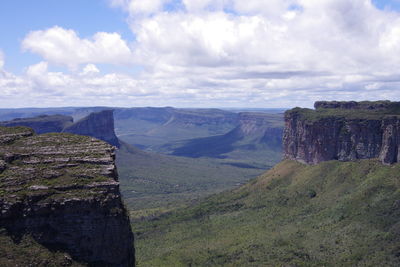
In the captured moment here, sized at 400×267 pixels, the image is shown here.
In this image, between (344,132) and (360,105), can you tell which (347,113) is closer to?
(344,132)

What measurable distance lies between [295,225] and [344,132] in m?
42.9

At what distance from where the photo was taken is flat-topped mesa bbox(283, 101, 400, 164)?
5266 inches

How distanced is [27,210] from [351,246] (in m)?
72.4

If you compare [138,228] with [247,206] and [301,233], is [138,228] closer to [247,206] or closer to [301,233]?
[247,206]

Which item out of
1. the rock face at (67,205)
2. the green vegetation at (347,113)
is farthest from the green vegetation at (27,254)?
the green vegetation at (347,113)

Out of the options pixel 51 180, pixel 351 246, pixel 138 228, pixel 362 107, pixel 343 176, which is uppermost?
pixel 362 107

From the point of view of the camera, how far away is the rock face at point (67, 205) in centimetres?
6172

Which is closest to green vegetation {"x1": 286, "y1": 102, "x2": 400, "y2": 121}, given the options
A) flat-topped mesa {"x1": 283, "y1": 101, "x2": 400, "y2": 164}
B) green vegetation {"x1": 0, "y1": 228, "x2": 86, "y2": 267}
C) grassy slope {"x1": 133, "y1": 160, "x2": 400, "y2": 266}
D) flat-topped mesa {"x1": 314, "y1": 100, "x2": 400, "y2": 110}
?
flat-topped mesa {"x1": 283, "y1": 101, "x2": 400, "y2": 164}

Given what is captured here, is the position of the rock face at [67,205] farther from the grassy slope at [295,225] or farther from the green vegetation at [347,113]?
the green vegetation at [347,113]

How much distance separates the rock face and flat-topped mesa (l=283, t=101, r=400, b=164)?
308 feet

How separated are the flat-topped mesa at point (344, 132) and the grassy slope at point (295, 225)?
4467 mm

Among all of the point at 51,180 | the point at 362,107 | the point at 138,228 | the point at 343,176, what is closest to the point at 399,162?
the point at 343,176

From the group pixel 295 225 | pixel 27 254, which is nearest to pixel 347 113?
pixel 295 225

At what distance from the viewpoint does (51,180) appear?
65.3 meters
